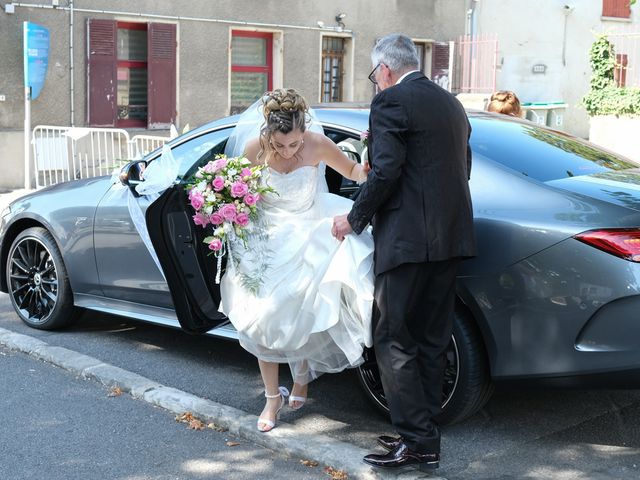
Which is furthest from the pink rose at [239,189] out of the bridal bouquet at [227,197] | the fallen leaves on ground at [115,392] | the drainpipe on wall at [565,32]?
the drainpipe on wall at [565,32]

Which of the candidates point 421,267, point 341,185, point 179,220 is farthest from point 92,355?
point 421,267

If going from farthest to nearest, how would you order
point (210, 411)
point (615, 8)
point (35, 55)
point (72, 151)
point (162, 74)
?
point (615, 8), point (162, 74), point (72, 151), point (35, 55), point (210, 411)

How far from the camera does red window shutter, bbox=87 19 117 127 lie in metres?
14.9

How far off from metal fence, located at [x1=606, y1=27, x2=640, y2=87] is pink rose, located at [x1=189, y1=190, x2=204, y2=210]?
1080 cm

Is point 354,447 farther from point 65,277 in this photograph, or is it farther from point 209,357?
point 65,277

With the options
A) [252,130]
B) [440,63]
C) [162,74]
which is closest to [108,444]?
[252,130]

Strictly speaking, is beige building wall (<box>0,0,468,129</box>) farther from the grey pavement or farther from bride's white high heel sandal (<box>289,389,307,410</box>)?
bride's white high heel sandal (<box>289,389,307,410</box>)

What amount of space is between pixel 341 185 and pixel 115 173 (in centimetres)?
149

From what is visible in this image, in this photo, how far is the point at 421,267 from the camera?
151 inches

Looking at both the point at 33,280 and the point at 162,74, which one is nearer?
the point at 33,280

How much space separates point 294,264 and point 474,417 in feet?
4.09

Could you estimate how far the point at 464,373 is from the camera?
421cm

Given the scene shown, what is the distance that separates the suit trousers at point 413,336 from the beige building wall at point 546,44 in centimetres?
1731

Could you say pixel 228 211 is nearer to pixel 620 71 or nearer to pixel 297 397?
pixel 297 397
